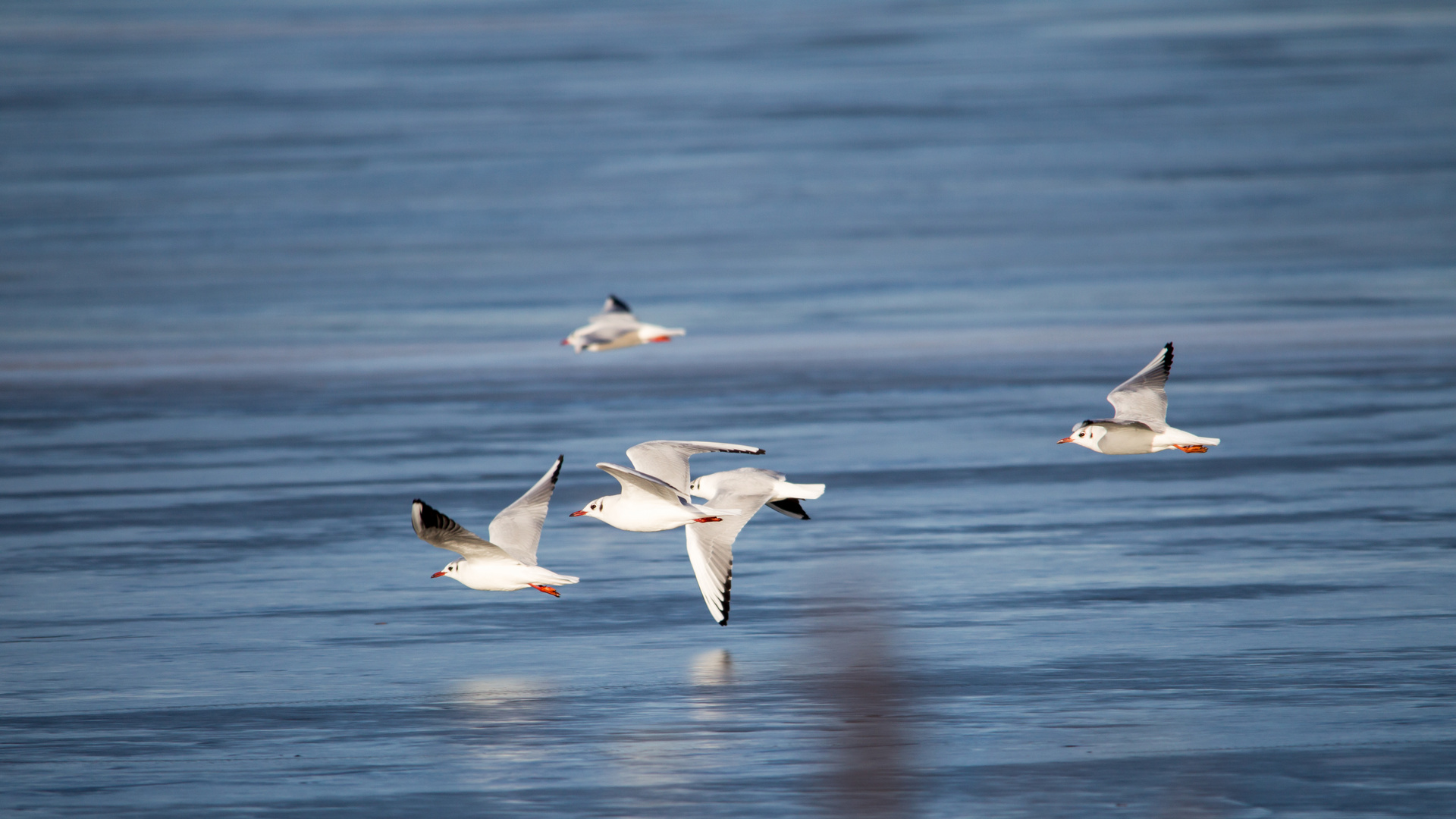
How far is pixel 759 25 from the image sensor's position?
1677 inches

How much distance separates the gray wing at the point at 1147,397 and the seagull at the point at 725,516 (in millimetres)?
1799

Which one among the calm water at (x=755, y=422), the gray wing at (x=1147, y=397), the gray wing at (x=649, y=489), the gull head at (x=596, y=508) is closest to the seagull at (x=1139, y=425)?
the gray wing at (x=1147, y=397)

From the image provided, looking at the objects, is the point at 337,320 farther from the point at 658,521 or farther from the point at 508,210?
the point at 658,521

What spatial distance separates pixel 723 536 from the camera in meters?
10.3

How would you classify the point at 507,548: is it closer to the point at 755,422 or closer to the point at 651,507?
the point at 651,507

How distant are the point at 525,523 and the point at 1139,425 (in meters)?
3.32

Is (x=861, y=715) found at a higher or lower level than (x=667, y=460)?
lower

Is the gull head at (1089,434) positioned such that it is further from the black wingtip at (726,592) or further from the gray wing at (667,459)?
the black wingtip at (726,592)

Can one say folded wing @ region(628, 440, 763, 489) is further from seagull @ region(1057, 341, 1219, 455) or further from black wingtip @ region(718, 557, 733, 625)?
seagull @ region(1057, 341, 1219, 455)

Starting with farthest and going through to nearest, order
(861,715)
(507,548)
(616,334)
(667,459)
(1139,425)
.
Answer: (616,334) < (1139,425) < (667,459) < (507,548) < (861,715)

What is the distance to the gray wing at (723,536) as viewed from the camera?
10.1 metres

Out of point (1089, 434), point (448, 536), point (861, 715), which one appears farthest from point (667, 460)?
point (861, 715)

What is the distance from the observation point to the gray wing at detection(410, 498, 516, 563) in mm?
8961

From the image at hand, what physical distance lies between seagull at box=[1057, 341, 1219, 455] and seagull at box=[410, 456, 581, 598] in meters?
2.88
